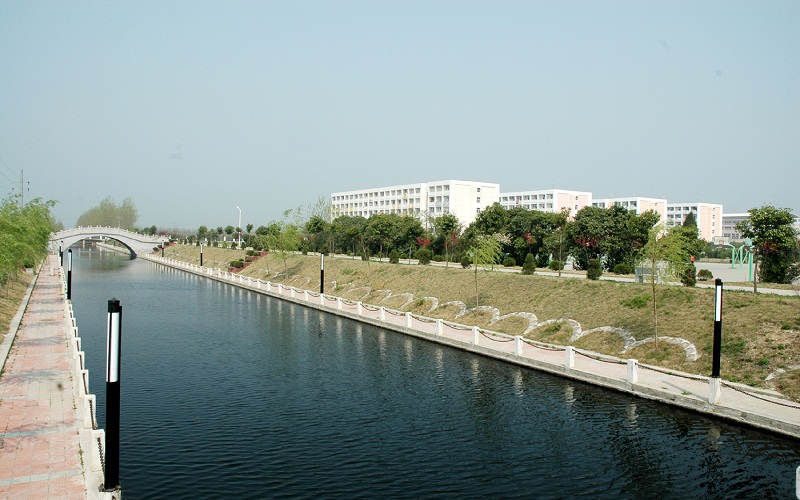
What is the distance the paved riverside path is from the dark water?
1.03m

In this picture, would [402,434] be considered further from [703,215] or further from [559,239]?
[703,215]

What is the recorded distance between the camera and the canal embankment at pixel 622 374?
16406mm

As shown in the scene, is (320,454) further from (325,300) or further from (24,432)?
(325,300)

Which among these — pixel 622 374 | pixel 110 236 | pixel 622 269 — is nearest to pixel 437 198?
pixel 110 236

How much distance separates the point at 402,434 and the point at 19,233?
2927cm

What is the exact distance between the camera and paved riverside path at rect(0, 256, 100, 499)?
35.4 feet

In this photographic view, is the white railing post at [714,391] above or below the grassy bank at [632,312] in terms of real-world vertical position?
below

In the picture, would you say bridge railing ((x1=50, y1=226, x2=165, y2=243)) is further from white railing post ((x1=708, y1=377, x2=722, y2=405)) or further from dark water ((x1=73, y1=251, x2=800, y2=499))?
white railing post ((x1=708, y1=377, x2=722, y2=405))

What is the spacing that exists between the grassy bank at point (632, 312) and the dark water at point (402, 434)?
162 inches

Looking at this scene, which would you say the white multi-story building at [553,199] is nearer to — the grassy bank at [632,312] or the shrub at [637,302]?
the grassy bank at [632,312]

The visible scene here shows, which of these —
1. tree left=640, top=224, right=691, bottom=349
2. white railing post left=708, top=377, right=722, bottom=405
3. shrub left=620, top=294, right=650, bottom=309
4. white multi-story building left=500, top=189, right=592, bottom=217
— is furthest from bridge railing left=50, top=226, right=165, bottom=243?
white railing post left=708, top=377, right=722, bottom=405

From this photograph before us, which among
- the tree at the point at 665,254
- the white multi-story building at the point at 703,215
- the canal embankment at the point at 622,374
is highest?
the white multi-story building at the point at 703,215

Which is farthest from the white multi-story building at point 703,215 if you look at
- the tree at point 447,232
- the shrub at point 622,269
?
the shrub at point 622,269

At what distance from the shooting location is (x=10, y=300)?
3559cm
